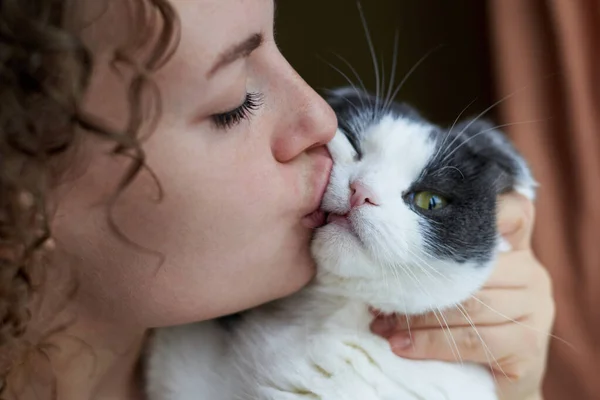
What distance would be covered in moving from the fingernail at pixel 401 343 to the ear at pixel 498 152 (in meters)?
0.27

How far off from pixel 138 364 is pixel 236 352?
171 millimetres

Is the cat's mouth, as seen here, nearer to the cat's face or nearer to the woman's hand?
the cat's face

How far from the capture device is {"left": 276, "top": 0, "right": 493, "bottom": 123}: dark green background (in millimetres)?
1753

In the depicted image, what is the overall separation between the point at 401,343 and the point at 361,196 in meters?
0.22

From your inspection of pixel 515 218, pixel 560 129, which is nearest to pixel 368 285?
pixel 515 218

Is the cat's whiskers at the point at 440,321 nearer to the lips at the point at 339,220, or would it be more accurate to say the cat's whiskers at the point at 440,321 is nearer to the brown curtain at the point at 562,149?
the lips at the point at 339,220

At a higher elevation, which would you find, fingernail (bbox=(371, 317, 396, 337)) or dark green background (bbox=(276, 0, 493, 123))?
dark green background (bbox=(276, 0, 493, 123))

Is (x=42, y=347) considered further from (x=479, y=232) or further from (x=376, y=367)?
(x=479, y=232)

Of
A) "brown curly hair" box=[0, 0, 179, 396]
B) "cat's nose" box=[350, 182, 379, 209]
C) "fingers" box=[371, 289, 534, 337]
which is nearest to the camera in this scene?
Answer: "brown curly hair" box=[0, 0, 179, 396]

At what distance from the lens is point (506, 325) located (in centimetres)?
96

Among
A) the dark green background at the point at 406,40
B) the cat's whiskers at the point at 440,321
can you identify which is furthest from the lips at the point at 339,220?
the dark green background at the point at 406,40

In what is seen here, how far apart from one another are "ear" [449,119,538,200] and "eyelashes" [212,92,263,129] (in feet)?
1.15

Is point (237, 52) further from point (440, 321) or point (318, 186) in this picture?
point (440, 321)

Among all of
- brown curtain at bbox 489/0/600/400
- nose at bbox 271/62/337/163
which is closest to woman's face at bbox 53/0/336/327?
nose at bbox 271/62/337/163
